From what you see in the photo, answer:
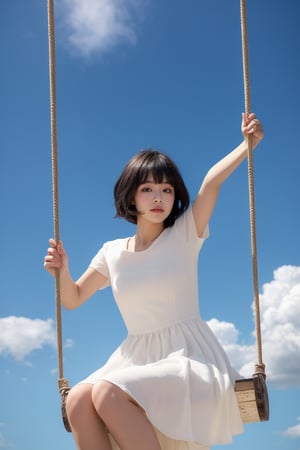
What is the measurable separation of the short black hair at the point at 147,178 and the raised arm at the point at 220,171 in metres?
0.10

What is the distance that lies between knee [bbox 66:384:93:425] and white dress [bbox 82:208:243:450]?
74mm

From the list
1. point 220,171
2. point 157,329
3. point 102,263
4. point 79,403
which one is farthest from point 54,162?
point 79,403

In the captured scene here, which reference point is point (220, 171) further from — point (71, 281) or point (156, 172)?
point (71, 281)

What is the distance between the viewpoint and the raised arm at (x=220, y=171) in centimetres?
322

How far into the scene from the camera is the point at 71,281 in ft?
11.6

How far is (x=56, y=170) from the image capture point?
328cm

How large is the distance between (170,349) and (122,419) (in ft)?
1.52

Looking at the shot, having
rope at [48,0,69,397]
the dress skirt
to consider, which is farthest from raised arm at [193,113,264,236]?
rope at [48,0,69,397]

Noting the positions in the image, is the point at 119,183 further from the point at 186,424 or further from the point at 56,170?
the point at 186,424

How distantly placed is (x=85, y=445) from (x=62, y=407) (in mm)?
237

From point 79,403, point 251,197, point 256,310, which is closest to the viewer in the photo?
point 79,403

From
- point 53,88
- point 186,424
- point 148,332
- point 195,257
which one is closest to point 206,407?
point 186,424

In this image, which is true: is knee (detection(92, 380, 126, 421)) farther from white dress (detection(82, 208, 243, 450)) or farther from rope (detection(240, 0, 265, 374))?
rope (detection(240, 0, 265, 374))

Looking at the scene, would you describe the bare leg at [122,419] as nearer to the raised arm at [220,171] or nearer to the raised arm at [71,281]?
the raised arm at [71,281]
